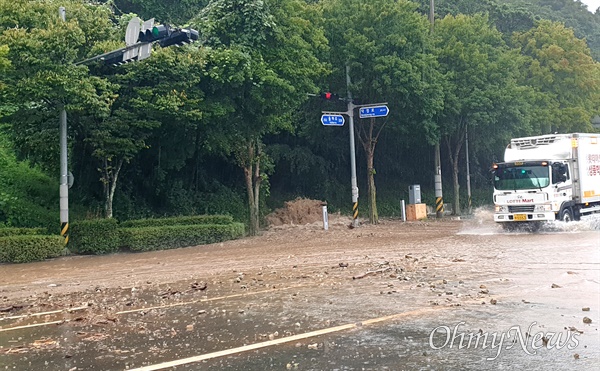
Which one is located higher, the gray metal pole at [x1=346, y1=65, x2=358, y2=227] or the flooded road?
the gray metal pole at [x1=346, y1=65, x2=358, y2=227]

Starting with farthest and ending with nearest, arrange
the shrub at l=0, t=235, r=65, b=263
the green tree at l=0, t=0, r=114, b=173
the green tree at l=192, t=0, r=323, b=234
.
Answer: the green tree at l=192, t=0, r=323, b=234, the shrub at l=0, t=235, r=65, b=263, the green tree at l=0, t=0, r=114, b=173

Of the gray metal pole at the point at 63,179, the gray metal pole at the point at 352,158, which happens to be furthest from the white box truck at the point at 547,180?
the gray metal pole at the point at 63,179

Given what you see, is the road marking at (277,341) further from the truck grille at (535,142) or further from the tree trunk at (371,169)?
the tree trunk at (371,169)

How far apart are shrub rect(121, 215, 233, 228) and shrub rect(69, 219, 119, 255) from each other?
5.25 ft

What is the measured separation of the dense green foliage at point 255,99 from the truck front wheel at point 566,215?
11.2 m

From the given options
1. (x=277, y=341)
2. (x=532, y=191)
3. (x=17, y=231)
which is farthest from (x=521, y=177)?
(x=17, y=231)

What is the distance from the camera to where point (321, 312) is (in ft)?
28.3

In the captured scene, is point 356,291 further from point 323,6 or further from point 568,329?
point 323,6

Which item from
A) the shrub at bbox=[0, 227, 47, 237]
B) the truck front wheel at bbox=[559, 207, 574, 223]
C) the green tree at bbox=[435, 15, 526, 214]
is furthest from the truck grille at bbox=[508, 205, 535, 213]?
the shrub at bbox=[0, 227, 47, 237]

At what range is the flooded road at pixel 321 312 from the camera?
633 cm

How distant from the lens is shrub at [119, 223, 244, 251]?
22188 millimetres

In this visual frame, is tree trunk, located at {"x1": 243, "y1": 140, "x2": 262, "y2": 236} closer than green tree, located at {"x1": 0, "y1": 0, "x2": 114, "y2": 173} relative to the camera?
No

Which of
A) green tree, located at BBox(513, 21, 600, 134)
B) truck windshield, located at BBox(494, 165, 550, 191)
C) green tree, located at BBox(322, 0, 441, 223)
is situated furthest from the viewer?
green tree, located at BBox(513, 21, 600, 134)

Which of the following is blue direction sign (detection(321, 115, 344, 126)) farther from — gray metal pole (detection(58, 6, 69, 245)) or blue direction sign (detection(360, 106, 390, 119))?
gray metal pole (detection(58, 6, 69, 245))
